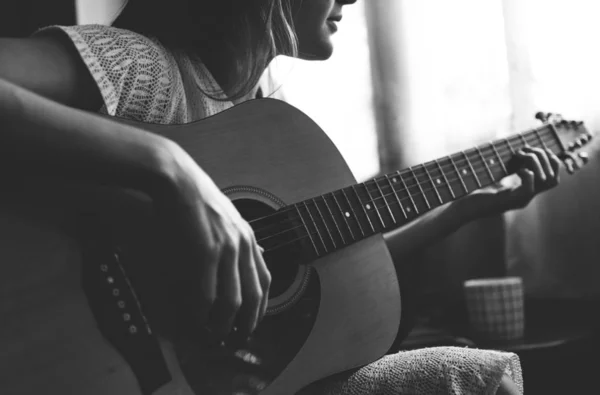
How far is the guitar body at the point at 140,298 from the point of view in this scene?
55 cm

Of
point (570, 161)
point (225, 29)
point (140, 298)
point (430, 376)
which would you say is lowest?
point (430, 376)

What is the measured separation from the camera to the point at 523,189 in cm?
118

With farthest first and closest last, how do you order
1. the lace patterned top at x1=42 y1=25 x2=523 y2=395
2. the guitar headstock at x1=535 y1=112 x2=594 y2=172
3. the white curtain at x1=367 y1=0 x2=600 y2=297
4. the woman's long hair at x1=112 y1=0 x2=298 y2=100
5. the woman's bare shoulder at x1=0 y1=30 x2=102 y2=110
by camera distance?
the white curtain at x1=367 y1=0 x2=600 y2=297
the guitar headstock at x1=535 y1=112 x2=594 y2=172
the woman's long hair at x1=112 y1=0 x2=298 y2=100
the lace patterned top at x1=42 y1=25 x2=523 y2=395
the woman's bare shoulder at x1=0 y1=30 x2=102 y2=110

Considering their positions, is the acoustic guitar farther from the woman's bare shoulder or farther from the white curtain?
the white curtain

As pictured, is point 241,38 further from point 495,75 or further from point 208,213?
point 495,75

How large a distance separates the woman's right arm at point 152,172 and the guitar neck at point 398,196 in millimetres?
212

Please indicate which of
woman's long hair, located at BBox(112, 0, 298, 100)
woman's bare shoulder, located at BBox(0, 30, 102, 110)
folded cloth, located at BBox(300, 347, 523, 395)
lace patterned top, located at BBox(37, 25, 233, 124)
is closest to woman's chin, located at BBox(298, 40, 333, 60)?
woman's long hair, located at BBox(112, 0, 298, 100)

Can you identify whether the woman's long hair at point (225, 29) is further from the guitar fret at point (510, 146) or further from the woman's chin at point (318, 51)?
the guitar fret at point (510, 146)

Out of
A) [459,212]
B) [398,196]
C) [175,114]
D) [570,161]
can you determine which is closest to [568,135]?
[570,161]

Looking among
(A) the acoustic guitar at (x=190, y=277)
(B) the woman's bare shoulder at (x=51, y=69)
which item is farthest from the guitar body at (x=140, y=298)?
(B) the woman's bare shoulder at (x=51, y=69)

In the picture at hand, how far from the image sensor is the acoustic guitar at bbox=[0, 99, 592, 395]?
1.83ft

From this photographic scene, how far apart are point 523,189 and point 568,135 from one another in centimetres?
17

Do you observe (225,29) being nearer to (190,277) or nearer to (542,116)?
(190,277)

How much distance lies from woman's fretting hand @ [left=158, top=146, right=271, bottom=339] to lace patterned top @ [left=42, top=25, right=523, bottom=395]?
0.24 m
